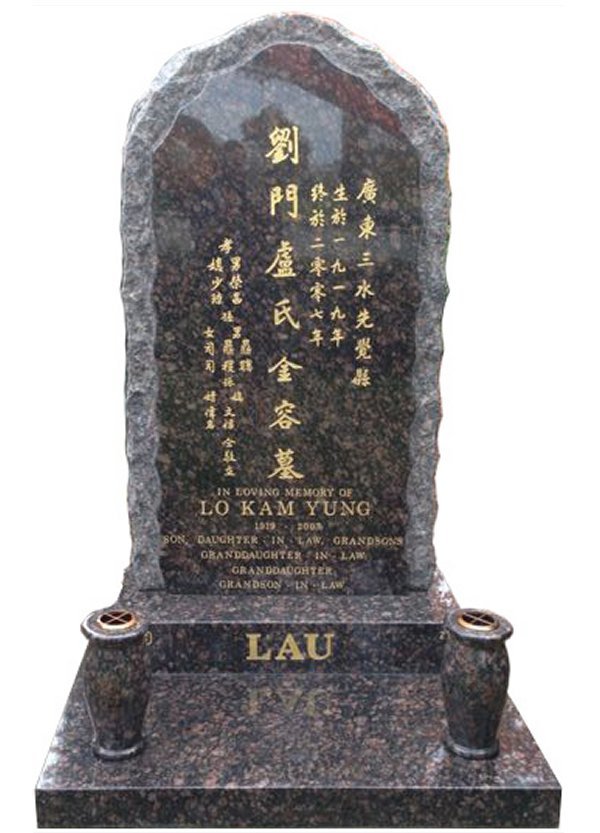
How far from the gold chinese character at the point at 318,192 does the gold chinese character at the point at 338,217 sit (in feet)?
0.20

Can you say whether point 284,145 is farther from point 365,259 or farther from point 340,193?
point 365,259

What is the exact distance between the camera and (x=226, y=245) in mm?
3518

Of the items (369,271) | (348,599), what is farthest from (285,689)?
(369,271)

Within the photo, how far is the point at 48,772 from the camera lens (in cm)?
310

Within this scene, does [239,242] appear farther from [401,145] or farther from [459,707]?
[459,707]

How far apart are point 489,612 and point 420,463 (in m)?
0.67

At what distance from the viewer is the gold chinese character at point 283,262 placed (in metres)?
3.52

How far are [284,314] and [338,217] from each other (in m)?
0.38

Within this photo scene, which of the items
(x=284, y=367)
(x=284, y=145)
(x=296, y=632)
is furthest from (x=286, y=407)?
(x=284, y=145)

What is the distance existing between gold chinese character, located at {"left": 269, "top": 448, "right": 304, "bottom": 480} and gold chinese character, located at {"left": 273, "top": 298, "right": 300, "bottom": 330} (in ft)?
1.49

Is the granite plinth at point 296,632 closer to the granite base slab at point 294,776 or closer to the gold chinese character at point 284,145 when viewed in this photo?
the granite base slab at point 294,776

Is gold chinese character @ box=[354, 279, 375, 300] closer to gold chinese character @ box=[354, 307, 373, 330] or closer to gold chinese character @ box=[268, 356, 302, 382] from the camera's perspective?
gold chinese character @ box=[354, 307, 373, 330]

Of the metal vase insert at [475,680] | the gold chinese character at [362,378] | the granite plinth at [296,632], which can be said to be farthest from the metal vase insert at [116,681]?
the gold chinese character at [362,378]

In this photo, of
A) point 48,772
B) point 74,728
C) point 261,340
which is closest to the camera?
point 48,772
